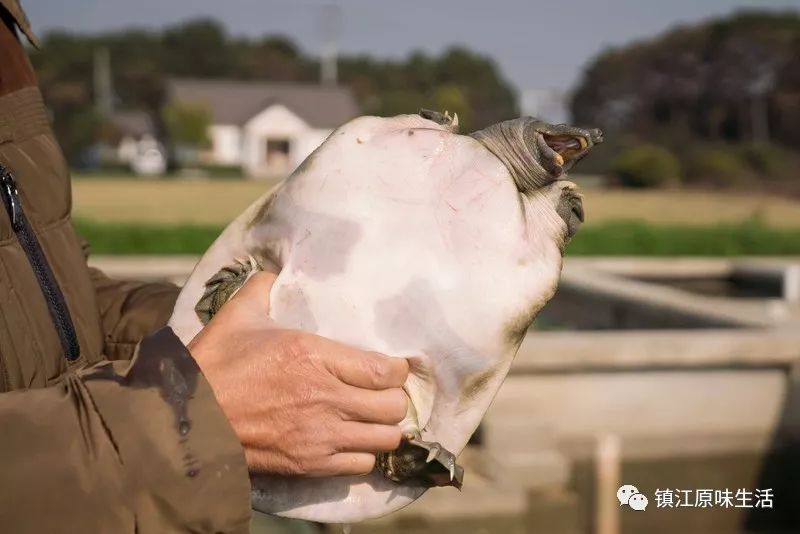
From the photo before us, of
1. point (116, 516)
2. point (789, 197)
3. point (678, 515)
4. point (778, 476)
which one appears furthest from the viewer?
point (789, 197)

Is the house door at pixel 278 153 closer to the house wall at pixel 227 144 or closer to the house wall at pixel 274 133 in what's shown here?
the house wall at pixel 274 133

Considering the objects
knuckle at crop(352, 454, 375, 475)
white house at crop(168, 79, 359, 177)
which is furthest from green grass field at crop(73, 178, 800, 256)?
white house at crop(168, 79, 359, 177)

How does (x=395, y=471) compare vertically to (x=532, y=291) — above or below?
below

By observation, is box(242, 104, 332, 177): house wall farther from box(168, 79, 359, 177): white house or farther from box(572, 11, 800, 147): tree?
box(572, 11, 800, 147): tree

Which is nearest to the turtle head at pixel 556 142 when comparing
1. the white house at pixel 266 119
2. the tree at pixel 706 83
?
the tree at pixel 706 83

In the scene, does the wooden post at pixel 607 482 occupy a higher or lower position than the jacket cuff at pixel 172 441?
lower

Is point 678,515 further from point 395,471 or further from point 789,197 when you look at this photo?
point 789,197

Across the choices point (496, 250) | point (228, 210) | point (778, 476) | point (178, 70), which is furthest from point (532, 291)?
point (178, 70)

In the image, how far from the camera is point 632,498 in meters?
4.29

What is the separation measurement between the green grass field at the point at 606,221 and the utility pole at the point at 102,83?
2989cm

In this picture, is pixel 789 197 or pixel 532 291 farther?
pixel 789 197

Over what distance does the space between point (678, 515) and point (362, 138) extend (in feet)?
11.8

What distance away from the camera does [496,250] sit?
117 centimetres

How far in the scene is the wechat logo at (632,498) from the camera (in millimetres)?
4238
